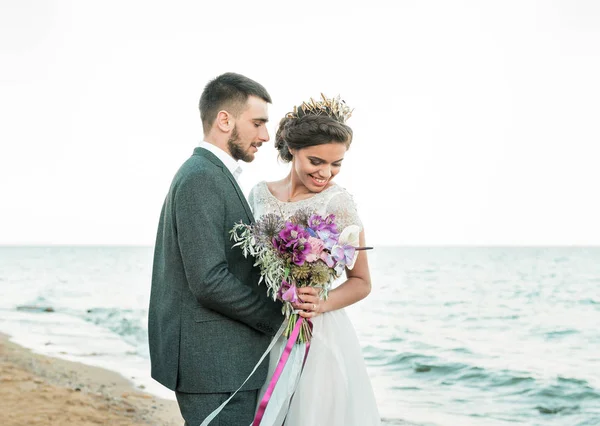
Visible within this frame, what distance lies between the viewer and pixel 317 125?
3342mm

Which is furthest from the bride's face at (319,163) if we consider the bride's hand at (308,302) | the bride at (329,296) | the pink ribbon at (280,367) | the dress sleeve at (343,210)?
the pink ribbon at (280,367)

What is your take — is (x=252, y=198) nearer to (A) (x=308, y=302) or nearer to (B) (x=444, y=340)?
(A) (x=308, y=302)

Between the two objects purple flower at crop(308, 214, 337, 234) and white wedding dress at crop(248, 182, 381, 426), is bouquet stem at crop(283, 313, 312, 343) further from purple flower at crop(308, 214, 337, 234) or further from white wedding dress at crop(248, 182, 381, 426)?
purple flower at crop(308, 214, 337, 234)

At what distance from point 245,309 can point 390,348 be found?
11629 mm

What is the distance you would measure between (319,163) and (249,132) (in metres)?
0.47

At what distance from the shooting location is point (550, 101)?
97.3 feet

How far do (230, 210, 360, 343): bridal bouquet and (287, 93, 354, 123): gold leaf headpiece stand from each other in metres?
0.75

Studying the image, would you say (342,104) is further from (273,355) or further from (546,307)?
(546,307)

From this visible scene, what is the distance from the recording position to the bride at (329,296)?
3.15 m

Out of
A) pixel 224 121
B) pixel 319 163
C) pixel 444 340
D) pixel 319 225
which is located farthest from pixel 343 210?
pixel 444 340

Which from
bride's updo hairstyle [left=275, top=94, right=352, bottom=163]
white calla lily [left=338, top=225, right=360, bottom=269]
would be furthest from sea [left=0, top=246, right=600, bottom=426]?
white calla lily [left=338, top=225, right=360, bottom=269]

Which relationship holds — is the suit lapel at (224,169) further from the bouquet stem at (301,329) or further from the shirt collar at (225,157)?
the bouquet stem at (301,329)

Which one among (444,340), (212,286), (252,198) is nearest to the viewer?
(212,286)

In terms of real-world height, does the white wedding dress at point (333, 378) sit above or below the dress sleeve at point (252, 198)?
below
